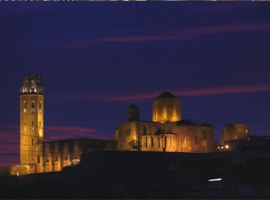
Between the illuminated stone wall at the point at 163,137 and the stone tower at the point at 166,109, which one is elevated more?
the stone tower at the point at 166,109

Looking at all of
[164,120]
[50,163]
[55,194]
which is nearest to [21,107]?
[50,163]

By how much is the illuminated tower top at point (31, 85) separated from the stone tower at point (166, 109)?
21.9 metres

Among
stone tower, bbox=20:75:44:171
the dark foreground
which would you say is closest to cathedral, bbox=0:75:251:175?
stone tower, bbox=20:75:44:171

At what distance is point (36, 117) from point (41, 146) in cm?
576

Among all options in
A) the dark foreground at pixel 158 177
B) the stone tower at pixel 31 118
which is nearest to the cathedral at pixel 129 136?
the stone tower at pixel 31 118

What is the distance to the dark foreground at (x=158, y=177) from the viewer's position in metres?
53.2

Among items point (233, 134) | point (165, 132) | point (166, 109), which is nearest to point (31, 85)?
point (166, 109)

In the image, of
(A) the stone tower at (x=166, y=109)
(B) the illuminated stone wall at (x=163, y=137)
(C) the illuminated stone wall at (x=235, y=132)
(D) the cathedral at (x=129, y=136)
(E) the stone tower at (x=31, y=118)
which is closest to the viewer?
(B) the illuminated stone wall at (x=163, y=137)

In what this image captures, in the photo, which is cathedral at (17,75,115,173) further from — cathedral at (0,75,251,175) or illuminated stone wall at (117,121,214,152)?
illuminated stone wall at (117,121,214,152)

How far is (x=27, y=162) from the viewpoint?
148625 mm

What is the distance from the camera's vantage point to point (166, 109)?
14162cm

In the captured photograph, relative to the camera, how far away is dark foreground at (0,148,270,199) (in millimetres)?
53188

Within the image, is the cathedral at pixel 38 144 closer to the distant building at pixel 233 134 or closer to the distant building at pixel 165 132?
the distant building at pixel 165 132

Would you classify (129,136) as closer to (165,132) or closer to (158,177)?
(165,132)
